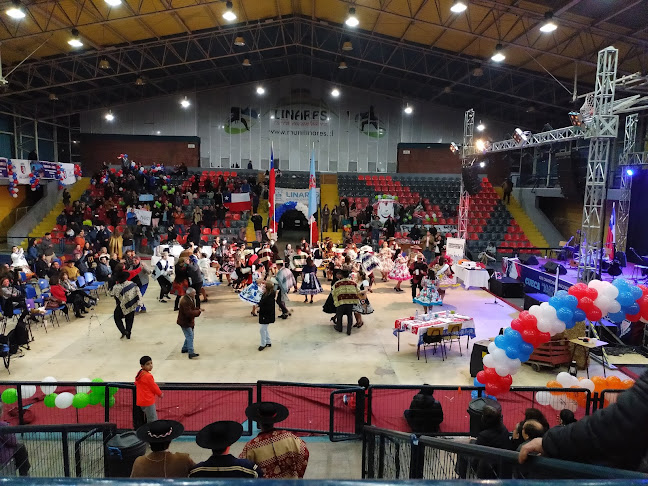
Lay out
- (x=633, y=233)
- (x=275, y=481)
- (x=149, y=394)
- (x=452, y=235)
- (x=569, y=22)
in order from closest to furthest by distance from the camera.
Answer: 1. (x=275, y=481)
2. (x=149, y=394)
3. (x=569, y=22)
4. (x=633, y=233)
5. (x=452, y=235)

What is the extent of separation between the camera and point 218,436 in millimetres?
3209

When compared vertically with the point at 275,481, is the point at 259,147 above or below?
above

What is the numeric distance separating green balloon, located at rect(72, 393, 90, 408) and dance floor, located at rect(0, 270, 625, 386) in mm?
1775

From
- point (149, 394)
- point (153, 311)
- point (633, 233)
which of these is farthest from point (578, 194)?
point (149, 394)

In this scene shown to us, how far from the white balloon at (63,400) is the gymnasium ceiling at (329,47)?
13.2 metres

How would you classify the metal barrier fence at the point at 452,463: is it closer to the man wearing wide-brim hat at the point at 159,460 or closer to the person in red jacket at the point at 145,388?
the man wearing wide-brim hat at the point at 159,460

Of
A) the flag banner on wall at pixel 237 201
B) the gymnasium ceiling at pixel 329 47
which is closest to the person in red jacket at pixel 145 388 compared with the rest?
the gymnasium ceiling at pixel 329 47

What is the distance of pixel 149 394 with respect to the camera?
19.2ft

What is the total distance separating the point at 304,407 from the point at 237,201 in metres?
17.4

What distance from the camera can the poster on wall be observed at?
16.9 metres

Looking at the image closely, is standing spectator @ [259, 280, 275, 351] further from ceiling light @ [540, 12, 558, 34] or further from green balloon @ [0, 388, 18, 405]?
ceiling light @ [540, 12, 558, 34]

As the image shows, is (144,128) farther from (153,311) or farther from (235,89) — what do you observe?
(153,311)

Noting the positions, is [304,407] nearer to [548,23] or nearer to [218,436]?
[218,436]

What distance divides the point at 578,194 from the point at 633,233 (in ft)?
8.49
